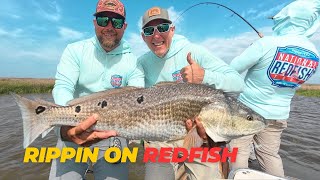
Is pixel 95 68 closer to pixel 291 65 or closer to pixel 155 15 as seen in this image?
pixel 155 15

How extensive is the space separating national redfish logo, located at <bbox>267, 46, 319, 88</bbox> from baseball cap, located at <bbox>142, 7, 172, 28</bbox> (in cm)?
213

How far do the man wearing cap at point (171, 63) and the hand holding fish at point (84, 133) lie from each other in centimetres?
128

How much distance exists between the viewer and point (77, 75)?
513cm

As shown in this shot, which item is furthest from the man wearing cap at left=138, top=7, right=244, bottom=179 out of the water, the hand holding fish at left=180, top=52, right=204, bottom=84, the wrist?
the water

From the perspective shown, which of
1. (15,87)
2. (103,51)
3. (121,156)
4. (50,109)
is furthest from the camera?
(15,87)

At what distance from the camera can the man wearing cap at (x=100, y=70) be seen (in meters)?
4.86

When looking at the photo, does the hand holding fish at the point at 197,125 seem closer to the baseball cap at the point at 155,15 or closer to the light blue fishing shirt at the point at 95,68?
the light blue fishing shirt at the point at 95,68

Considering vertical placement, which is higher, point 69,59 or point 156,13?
Answer: point 156,13

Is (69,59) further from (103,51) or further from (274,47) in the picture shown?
(274,47)

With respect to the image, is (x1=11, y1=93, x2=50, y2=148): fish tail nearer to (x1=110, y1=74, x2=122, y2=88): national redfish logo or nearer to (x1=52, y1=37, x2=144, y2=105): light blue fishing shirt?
(x1=52, y1=37, x2=144, y2=105): light blue fishing shirt

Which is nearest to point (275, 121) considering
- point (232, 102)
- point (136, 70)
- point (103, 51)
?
point (232, 102)

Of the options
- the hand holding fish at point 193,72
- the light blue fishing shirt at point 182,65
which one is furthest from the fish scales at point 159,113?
A: the light blue fishing shirt at point 182,65

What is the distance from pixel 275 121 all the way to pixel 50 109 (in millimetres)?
4079

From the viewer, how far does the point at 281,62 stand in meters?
5.10
